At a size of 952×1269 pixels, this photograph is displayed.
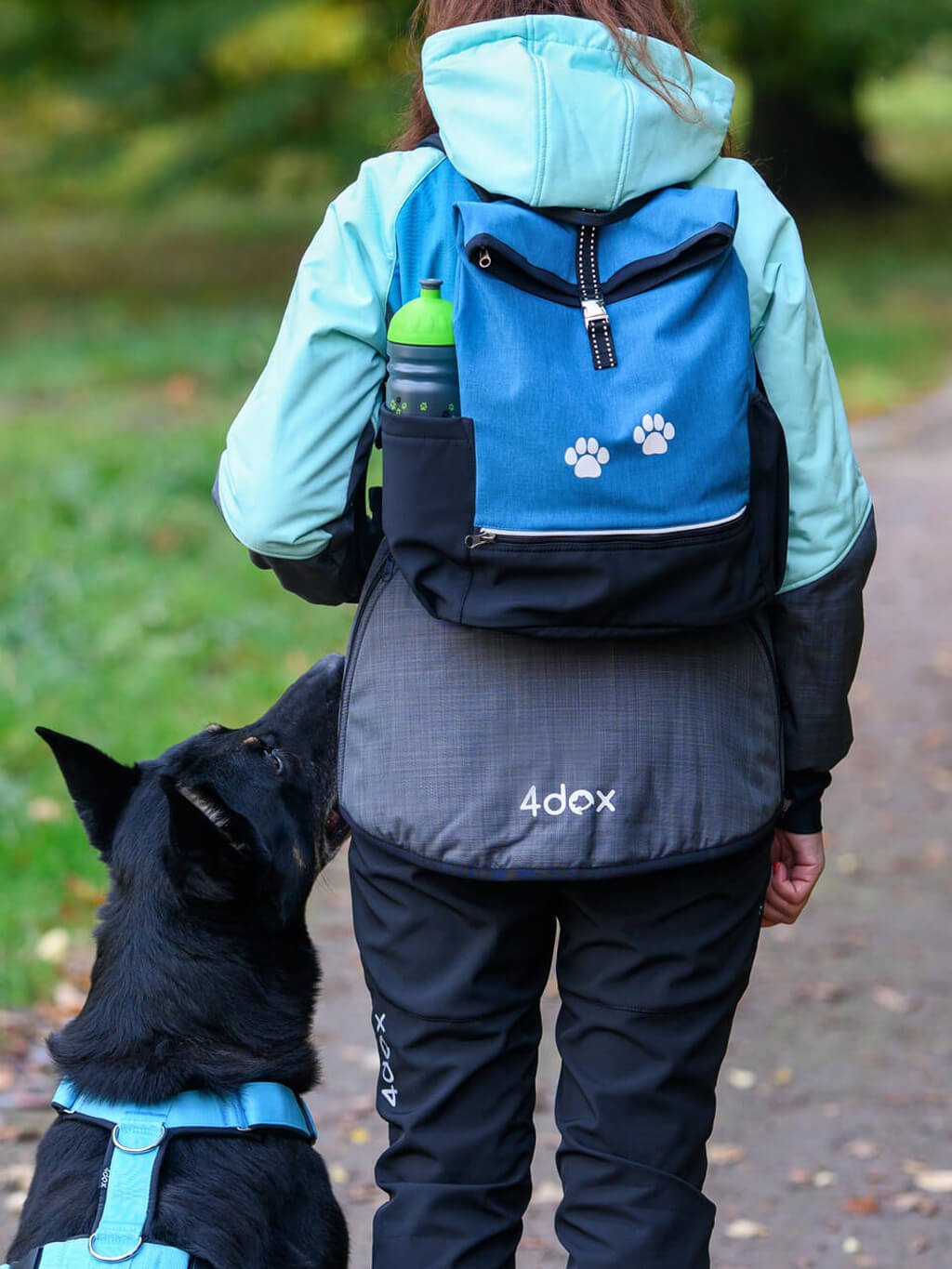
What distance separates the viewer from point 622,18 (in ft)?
7.38

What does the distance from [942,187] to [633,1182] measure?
23674mm

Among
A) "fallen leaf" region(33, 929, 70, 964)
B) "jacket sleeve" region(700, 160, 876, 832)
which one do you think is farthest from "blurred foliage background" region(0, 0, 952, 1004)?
"jacket sleeve" region(700, 160, 876, 832)

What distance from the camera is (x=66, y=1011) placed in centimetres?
442

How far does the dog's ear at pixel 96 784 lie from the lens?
2.67 m

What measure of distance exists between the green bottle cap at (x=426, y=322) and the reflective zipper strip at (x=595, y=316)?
0.18m

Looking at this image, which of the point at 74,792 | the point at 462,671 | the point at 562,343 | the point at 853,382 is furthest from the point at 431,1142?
the point at 853,382

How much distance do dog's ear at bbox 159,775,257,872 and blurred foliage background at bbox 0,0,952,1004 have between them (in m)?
1.96

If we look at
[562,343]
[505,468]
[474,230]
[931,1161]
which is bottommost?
[931,1161]

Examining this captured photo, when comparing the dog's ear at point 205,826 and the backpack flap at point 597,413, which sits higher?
the backpack flap at point 597,413

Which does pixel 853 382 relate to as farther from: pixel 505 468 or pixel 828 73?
pixel 505 468

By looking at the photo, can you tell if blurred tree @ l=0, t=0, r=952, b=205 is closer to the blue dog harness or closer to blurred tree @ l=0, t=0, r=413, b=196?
blurred tree @ l=0, t=0, r=413, b=196

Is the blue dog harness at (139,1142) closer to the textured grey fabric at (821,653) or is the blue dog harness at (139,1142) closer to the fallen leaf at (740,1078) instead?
the textured grey fabric at (821,653)

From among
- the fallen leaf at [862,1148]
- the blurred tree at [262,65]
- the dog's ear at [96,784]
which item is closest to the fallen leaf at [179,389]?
the blurred tree at [262,65]

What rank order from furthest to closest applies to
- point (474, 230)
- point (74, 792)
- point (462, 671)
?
1. point (74, 792)
2. point (462, 671)
3. point (474, 230)
